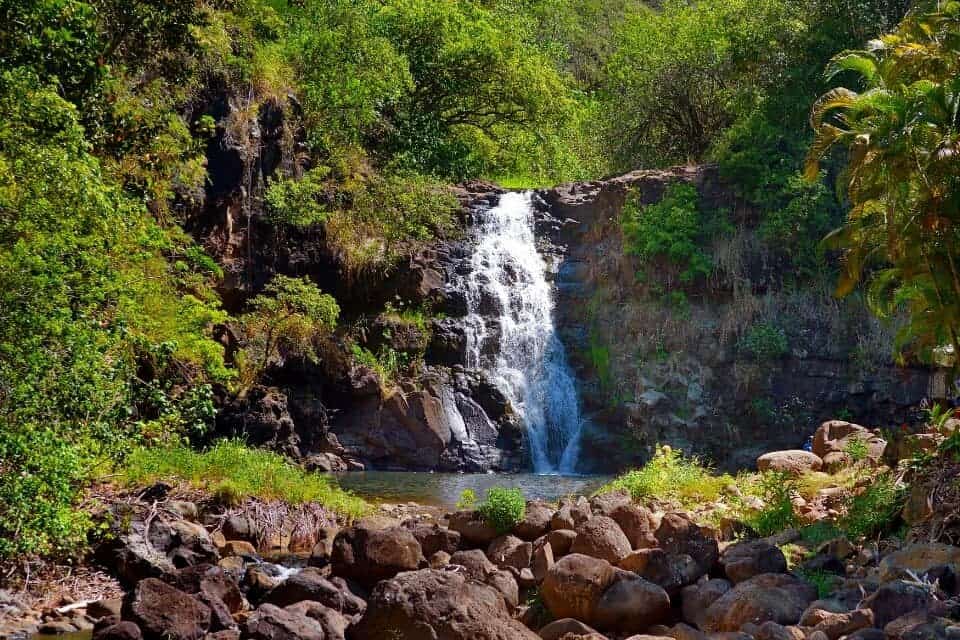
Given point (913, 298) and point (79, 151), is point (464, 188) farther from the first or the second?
point (79, 151)

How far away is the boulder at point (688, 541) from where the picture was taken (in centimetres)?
1091

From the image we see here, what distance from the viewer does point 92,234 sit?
10.2m

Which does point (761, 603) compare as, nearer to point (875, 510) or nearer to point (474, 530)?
point (875, 510)

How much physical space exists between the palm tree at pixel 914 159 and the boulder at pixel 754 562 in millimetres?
5017

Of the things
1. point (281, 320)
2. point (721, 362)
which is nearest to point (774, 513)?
point (721, 362)

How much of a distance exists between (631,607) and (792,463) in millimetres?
7824

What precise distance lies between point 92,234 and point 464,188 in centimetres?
2275

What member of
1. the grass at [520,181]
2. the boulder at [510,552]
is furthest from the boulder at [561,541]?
the grass at [520,181]

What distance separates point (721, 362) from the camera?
26.3m

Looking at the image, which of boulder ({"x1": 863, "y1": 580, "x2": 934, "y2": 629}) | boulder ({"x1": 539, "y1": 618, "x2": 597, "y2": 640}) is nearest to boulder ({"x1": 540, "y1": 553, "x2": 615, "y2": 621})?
boulder ({"x1": 539, "y1": 618, "x2": 597, "y2": 640})

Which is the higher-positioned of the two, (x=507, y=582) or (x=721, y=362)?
(x=721, y=362)

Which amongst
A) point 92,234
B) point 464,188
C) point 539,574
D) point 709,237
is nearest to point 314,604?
point 539,574

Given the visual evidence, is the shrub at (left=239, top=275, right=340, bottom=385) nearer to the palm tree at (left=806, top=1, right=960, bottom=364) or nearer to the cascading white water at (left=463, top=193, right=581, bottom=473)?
the cascading white water at (left=463, top=193, right=581, bottom=473)

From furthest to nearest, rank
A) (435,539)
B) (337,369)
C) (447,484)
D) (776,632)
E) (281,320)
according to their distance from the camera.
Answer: (337,369), (281,320), (447,484), (435,539), (776,632)
